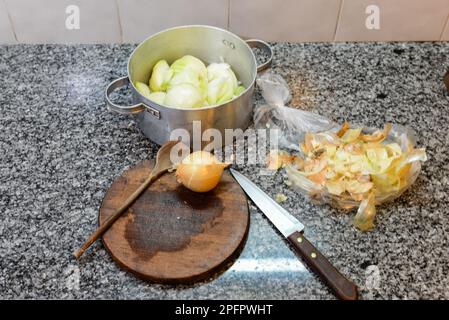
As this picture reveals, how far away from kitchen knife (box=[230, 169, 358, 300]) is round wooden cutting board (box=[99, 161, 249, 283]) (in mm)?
25

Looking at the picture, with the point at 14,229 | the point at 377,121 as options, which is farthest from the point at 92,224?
the point at 377,121

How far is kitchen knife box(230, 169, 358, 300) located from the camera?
70 centimetres

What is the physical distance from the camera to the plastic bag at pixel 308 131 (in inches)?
31.1

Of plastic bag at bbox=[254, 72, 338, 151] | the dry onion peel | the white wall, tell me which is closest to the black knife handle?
the dry onion peel

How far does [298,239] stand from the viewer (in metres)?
0.75

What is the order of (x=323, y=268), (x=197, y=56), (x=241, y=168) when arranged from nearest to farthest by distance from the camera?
(x=323, y=268) < (x=241, y=168) < (x=197, y=56)

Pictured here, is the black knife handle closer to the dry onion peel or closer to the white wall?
the dry onion peel

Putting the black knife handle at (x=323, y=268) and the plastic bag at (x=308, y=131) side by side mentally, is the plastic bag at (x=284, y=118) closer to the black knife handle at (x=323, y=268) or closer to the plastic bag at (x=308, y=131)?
the plastic bag at (x=308, y=131)

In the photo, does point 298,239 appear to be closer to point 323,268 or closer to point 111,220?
point 323,268

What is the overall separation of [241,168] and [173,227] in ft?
0.61

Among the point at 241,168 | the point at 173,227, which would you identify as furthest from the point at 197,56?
the point at 173,227
